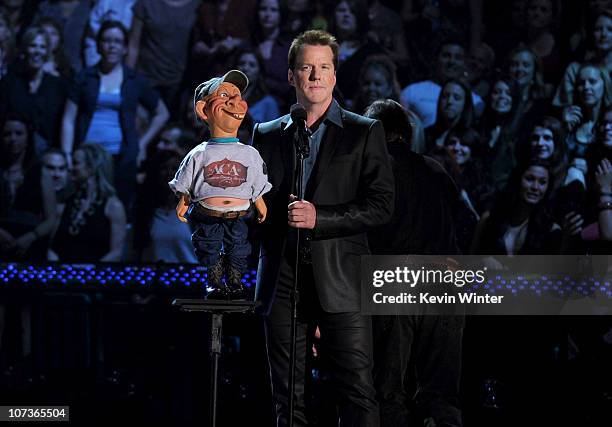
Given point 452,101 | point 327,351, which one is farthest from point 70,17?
point 327,351

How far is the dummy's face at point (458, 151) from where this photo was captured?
20.5 feet

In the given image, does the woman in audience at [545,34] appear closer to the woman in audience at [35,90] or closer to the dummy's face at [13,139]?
the woman in audience at [35,90]

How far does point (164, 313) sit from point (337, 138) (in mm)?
3258

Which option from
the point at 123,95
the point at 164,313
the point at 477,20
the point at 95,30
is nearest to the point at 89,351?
the point at 164,313

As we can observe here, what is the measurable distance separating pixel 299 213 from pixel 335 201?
0.26 meters

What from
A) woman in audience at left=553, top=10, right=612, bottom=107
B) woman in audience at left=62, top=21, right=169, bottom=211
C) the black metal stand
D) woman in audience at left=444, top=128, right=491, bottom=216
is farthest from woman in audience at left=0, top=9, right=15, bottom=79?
the black metal stand

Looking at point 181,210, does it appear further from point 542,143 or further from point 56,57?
point 56,57

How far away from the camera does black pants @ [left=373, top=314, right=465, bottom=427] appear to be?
4383 millimetres

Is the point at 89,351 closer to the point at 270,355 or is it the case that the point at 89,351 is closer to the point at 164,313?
the point at 164,313

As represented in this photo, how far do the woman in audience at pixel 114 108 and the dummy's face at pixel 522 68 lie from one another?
2299 millimetres

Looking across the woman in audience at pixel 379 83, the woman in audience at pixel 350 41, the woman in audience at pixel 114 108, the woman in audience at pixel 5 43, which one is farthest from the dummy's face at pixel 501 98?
the woman in audience at pixel 5 43

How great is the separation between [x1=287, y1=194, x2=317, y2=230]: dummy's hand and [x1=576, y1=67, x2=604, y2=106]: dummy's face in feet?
11.9

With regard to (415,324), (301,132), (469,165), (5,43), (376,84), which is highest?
(5,43)

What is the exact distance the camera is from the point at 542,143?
6227mm
